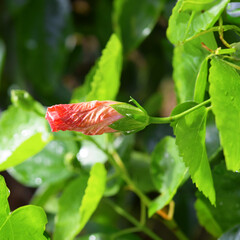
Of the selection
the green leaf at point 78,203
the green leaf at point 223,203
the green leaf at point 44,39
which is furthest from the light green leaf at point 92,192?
the green leaf at point 44,39

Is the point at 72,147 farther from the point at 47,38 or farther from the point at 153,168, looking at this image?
the point at 47,38

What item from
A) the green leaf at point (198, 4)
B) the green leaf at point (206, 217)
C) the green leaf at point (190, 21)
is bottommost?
the green leaf at point (206, 217)

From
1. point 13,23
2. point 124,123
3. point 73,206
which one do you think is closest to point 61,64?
point 13,23

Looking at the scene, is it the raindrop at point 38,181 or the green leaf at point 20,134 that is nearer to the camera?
the green leaf at point 20,134

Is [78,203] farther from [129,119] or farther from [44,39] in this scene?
[44,39]

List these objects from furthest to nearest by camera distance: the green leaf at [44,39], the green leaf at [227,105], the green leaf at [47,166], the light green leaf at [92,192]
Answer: the green leaf at [44,39]
the green leaf at [47,166]
the light green leaf at [92,192]
the green leaf at [227,105]

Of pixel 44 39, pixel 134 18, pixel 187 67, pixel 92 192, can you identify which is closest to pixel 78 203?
pixel 92 192

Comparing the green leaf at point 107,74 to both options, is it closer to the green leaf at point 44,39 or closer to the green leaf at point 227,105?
the green leaf at point 227,105
